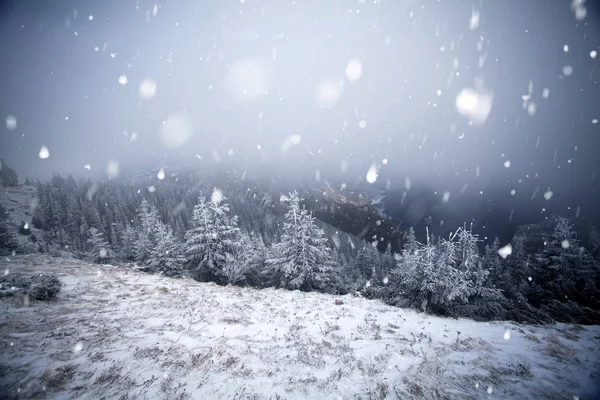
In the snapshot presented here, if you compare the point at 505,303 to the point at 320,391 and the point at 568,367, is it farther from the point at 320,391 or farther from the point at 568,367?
the point at 320,391

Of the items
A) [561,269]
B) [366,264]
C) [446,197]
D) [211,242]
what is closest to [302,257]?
[211,242]

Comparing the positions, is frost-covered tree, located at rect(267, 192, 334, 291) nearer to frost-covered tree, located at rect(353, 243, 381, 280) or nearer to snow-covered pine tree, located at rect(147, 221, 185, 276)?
snow-covered pine tree, located at rect(147, 221, 185, 276)

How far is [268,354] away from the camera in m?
7.35

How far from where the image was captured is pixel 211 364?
6.56 metres

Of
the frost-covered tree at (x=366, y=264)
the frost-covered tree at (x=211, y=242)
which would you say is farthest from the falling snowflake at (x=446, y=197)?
the frost-covered tree at (x=211, y=242)

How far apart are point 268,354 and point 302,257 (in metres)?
12.5

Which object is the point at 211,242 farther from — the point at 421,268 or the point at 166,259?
the point at 421,268

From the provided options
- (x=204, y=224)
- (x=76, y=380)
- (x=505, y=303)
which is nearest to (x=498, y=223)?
(x=505, y=303)

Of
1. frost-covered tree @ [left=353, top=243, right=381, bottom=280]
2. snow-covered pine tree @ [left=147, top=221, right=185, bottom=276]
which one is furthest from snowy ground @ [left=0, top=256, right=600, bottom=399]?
frost-covered tree @ [left=353, top=243, right=381, bottom=280]

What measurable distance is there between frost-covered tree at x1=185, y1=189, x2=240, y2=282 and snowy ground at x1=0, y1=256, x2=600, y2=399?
32.1 feet

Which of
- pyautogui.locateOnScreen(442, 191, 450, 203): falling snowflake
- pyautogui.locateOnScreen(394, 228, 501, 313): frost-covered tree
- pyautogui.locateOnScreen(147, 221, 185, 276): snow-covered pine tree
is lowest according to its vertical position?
pyautogui.locateOnScreen(147, 221, 185, 276): snow-covered pine tree

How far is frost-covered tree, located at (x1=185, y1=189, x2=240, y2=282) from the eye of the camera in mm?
21406

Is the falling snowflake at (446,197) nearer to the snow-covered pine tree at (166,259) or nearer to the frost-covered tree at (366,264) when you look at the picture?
the frost-covered tree at (366,264)

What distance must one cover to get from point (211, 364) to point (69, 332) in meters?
5.12
